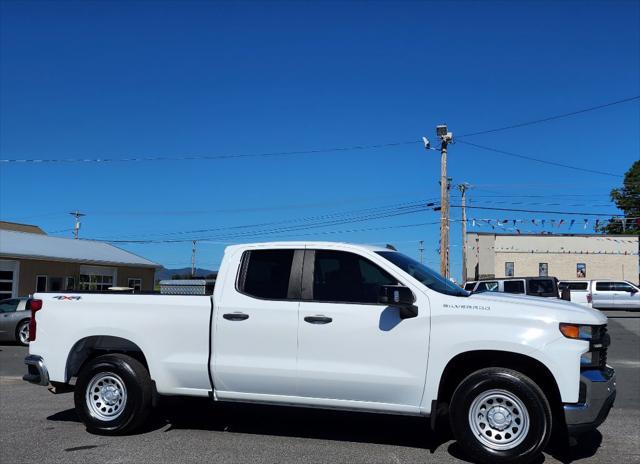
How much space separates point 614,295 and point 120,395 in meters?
29.3

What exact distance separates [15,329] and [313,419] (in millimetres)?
12588

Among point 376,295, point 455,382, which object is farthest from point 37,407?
point 455,382

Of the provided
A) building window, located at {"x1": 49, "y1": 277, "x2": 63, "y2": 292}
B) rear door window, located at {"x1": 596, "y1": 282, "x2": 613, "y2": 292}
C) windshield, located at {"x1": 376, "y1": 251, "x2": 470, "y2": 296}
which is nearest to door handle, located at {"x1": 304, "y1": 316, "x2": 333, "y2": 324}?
windshield, located at {"x1": 376, "y1": 251, "x2": 470, "y2": 296}

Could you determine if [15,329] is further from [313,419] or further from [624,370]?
[624,370]

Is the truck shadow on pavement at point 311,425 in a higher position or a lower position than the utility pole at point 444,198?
lower

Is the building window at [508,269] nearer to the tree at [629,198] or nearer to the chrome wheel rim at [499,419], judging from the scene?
the tree at [629,198]

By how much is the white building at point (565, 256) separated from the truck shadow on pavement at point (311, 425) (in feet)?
156

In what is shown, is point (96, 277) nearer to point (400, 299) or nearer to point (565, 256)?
point (400, 299)

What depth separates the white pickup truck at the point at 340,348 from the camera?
16.9ft

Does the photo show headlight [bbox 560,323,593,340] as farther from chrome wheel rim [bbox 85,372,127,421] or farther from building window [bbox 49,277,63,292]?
building window [bbox 49,277,63,292]

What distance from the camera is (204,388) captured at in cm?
599

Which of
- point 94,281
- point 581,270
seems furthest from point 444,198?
point 581,270

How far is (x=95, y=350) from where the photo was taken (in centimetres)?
650

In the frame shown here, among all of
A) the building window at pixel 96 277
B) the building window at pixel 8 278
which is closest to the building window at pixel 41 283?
the building window at pixel 8 278
